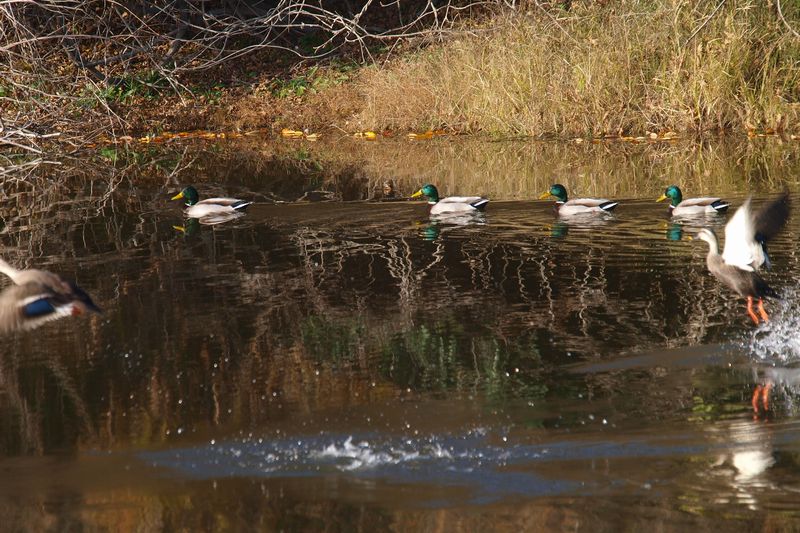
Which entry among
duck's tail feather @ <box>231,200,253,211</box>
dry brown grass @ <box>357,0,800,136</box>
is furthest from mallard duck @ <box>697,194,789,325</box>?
dry brown grass @ <box>357,0,800,136</box>

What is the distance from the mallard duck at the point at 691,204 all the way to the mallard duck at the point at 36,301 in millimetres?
7472

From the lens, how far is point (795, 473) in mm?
5738

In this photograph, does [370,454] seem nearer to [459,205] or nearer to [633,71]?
[459,205]

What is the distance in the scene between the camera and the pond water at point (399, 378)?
568 centimetres

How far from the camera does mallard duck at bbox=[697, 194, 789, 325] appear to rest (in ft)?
27.2

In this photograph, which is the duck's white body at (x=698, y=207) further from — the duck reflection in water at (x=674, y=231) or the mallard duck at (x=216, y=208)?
the mallard duck at (x=216, y=208)

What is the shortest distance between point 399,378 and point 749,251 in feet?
8.96

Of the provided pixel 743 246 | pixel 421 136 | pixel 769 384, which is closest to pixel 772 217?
pixel 743 246

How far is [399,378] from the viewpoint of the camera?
7.52 meters

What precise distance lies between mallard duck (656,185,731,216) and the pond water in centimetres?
18

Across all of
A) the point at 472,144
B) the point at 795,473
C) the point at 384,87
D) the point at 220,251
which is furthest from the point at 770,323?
the point at 384,87

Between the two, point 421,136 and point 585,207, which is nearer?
point 585,207

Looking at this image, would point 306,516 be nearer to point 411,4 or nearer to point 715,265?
point 715,265

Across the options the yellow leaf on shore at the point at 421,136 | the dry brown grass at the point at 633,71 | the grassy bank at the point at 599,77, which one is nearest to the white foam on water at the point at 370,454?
the grassy bank at the point at 599,77
